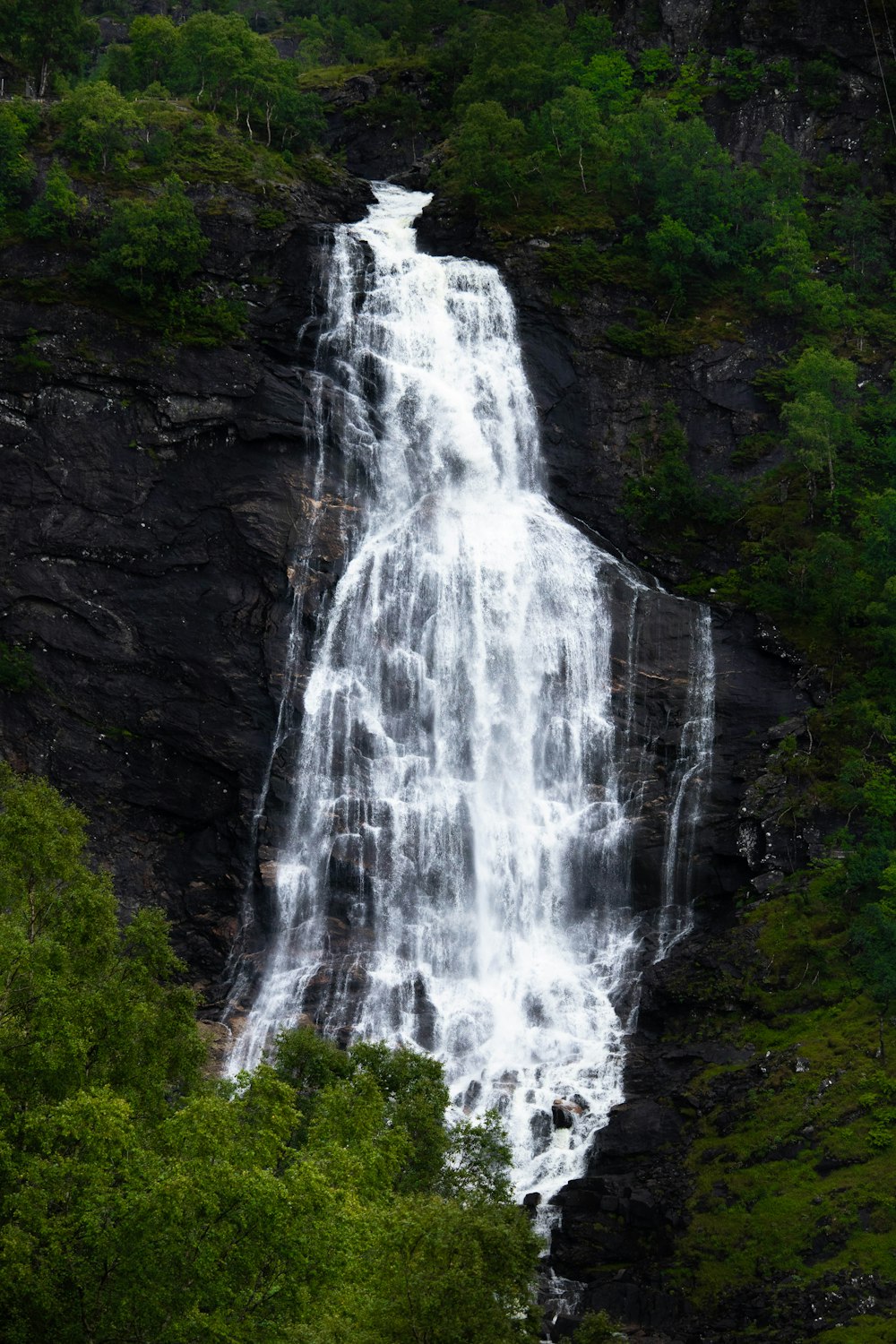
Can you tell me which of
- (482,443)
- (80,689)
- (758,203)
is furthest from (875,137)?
(80,689)

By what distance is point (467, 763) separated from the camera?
51125 mm

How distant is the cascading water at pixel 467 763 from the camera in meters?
46.0

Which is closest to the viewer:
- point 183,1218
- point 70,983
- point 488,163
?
point 183,1218

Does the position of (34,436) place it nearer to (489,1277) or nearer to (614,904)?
(614,904)

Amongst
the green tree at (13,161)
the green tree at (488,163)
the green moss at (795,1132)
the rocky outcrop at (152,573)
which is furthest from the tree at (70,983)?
the green tree at (488,163)

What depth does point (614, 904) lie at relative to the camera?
49.6 meters

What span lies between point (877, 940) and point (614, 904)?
32.3ft

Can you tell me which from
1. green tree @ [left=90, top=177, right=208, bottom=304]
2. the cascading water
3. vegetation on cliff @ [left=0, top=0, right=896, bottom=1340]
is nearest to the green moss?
vegetation on cliff @ [left=0, top=0, right=896, bottom=1340]

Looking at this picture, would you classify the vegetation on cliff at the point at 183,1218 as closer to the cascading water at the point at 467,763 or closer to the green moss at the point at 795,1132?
the green moss at the point at 795,1132

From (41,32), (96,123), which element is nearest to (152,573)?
(96,123)

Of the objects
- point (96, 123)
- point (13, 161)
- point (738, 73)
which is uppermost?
point (738, 73)

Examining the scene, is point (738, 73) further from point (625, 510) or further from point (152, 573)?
point (152, 573)

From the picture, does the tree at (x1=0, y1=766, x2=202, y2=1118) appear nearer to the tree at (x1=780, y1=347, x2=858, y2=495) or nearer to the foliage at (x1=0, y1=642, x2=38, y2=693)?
the foliage at (x1=0, y1=642, x2=38, y2=693)

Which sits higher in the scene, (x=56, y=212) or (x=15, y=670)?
(x=56, y=212)
